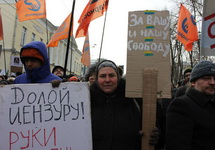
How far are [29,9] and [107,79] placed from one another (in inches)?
207

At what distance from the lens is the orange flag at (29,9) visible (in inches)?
249

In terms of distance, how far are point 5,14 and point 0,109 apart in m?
20.2

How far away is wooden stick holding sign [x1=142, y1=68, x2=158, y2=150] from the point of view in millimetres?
1842

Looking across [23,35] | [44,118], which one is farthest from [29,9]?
[23,35]

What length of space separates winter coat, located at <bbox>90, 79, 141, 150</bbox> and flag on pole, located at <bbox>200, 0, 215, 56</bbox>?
45.5 inches

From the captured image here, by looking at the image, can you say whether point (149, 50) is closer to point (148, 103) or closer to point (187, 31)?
point (148, 103)

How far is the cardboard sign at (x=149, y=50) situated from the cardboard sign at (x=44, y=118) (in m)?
0.46

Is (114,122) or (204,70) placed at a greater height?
(204,70)

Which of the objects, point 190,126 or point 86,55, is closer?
point 190,126

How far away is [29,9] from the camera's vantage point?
6.36m

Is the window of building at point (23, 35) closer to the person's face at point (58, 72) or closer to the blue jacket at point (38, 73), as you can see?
the person's face at point (58, 72)

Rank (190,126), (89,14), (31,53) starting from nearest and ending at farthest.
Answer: (190,126)
(31,53)
(89,14)

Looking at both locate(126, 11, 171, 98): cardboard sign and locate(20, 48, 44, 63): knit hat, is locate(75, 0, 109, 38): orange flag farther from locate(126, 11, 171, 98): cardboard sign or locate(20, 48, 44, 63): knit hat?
locate(126, 11, 171, 98): cardboard sign

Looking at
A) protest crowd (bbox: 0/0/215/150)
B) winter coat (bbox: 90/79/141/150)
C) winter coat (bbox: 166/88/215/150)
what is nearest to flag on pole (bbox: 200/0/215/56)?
protest crowd (bbox: 0/0/215/150)
